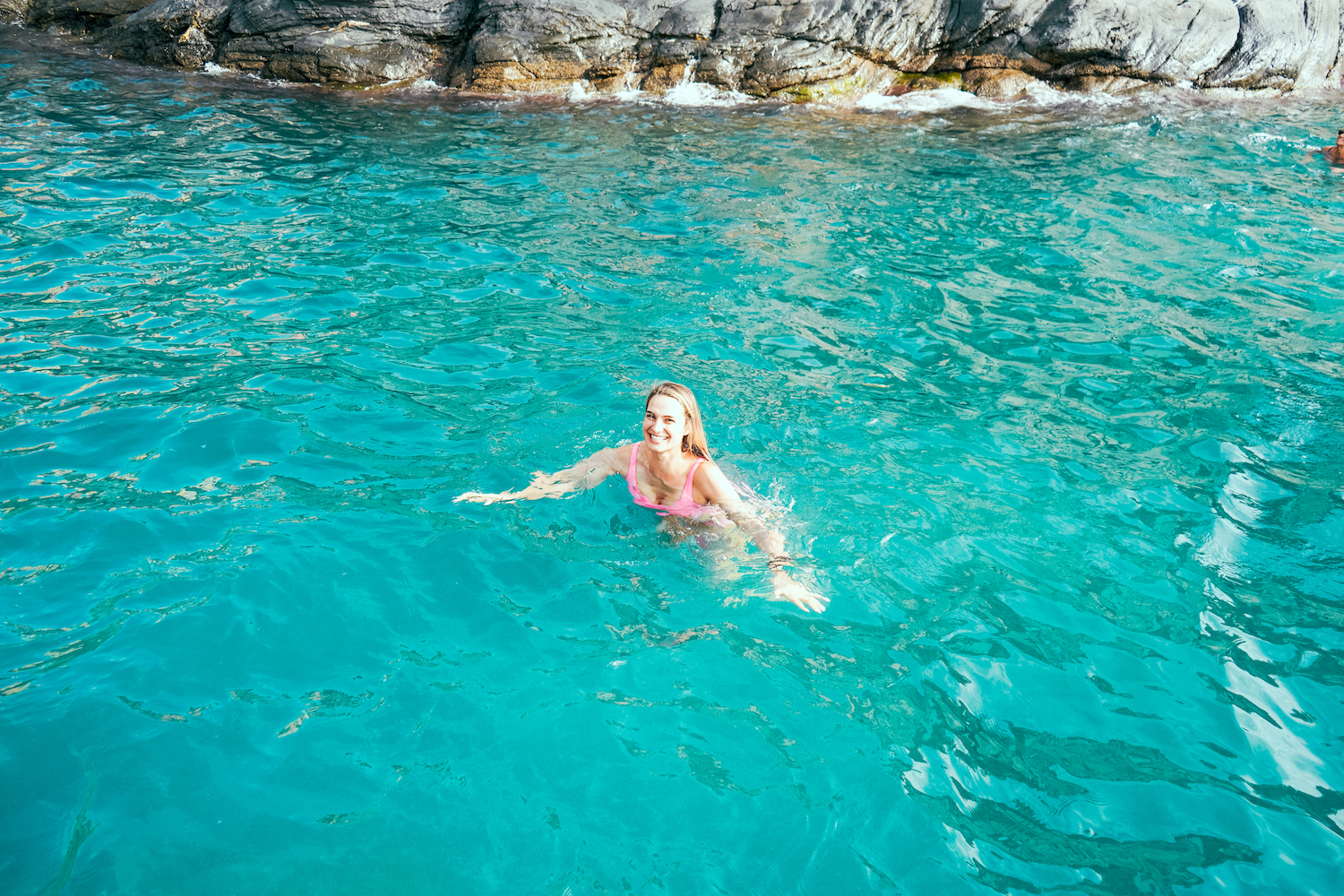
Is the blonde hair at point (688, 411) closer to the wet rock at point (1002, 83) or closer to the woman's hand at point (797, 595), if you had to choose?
the woman's hand at point (797, 595)

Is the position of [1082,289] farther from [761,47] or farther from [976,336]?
[761,47]

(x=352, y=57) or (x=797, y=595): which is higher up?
(x=352, y=57)

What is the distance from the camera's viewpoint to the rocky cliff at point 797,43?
1612 centimetres

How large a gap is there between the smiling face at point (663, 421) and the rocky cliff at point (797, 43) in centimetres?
1341

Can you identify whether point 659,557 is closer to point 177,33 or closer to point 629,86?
point 629,86

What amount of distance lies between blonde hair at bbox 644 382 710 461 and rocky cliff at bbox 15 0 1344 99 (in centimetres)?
1320

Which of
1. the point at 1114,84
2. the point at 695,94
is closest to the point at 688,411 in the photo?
the point at 695,94

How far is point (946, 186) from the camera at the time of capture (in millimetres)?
11523

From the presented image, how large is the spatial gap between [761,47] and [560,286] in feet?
34.2

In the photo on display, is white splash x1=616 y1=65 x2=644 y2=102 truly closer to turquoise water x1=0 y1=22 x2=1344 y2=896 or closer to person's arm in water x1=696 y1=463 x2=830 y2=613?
turquoise water x1=0 y1=22 x2=1344 y2=896

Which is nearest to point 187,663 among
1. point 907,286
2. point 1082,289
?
point 907,286

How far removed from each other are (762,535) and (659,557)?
0.61 m

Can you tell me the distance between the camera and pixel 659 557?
5012mm

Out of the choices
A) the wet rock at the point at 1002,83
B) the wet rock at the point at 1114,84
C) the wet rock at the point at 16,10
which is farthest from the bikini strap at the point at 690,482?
the wet rock at the point at 16,10
